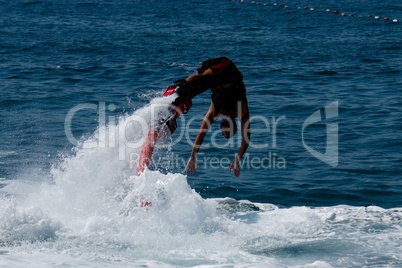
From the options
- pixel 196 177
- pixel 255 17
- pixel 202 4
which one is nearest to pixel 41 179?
pixel 196 177

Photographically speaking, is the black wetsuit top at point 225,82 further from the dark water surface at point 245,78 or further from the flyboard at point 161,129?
the dark water surface at point 245,78

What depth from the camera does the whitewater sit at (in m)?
8.48

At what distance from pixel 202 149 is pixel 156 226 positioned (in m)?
5.54

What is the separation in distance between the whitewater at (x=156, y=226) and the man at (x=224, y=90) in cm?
68

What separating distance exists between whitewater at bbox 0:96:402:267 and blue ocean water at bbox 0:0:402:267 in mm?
24

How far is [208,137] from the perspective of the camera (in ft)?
51.5

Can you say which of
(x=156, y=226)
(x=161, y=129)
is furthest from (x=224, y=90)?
(x=156, y=226)

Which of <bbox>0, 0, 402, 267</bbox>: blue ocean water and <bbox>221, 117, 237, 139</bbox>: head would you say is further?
<bbox>221, 117, 237, 139</bbox>: head

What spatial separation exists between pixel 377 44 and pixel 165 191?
18.6m

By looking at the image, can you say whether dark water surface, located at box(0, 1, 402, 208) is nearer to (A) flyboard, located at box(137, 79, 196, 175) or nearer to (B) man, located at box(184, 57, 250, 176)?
(A) flyboard, located at box(137, 79, 196, 175)

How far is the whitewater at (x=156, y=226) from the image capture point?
8.48 m

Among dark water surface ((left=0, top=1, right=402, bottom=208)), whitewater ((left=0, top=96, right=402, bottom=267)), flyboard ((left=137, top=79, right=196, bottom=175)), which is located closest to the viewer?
whitewater ((left=0, top=96, right=402, bottom=267))

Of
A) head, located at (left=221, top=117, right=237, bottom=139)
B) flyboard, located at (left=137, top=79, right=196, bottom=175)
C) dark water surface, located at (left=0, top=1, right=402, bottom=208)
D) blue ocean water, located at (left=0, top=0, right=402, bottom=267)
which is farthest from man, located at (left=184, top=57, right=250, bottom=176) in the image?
dark water surface, located at (left=0, top=1, right=402, bottom=208)

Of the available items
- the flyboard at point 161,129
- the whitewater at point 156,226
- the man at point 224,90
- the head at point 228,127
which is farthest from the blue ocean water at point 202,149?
the man at point 224,90
